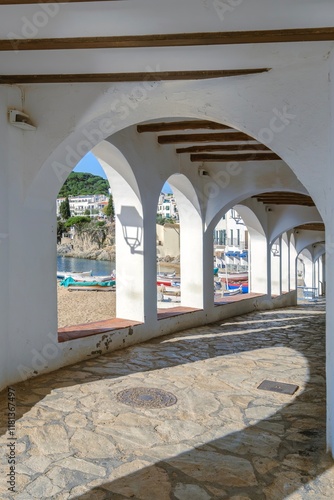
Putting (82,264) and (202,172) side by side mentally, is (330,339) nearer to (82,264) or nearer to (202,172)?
(202,172)

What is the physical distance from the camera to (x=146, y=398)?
4008mm

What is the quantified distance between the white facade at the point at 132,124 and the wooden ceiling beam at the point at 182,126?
0.78 ft

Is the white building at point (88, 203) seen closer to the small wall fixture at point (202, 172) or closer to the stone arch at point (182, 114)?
the small wall fixture at point (202, 172)

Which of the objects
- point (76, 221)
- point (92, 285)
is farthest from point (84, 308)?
point (76, 221)

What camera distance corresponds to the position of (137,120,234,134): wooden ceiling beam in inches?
222

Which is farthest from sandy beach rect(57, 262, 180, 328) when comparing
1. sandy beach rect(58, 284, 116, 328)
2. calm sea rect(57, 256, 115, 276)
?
calm sea rect(57, 256, 115, 276)

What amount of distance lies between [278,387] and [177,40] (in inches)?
137

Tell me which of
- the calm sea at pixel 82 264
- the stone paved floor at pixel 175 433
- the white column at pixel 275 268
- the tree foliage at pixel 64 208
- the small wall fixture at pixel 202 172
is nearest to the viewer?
the stone paved floor at pixel 175 433

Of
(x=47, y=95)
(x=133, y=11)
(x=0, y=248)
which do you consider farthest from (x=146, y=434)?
(x=47, y=95)

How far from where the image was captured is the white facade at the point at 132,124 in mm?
2789

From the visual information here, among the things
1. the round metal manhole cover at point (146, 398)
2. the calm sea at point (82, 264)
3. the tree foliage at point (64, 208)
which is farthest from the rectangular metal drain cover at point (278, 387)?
the tree foliage at point (64, 208)

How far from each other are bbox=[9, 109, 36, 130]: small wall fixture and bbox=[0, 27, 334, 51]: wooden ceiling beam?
110cm

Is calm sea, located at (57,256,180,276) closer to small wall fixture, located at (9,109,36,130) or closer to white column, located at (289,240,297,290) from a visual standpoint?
white column, located at (289,240,297,290)

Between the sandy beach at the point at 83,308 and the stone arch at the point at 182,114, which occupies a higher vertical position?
the stone arch at the point at 182,114
